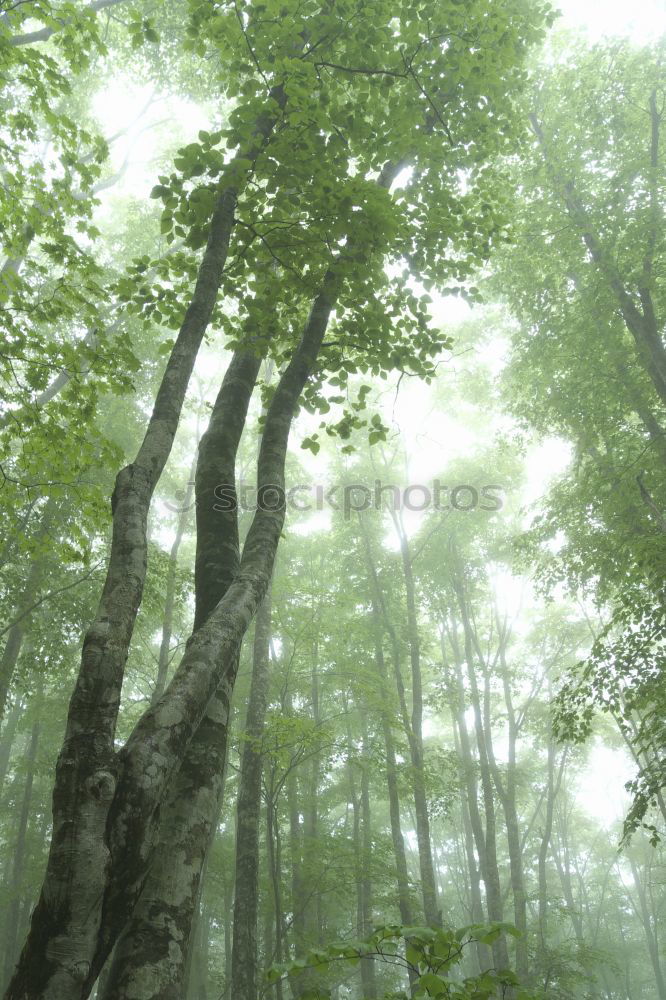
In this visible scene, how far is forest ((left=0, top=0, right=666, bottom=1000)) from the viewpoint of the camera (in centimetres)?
207

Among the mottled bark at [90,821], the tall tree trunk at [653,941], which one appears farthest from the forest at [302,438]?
the tall tree trunk at [653,941]

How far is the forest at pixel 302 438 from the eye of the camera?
2.07 meters

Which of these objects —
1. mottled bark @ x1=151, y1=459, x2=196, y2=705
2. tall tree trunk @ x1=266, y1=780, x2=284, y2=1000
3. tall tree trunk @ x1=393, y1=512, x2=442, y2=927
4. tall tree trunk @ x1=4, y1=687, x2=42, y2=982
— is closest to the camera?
tall tree trunk @ x1=266, y1=780, x2=284, y2=1000

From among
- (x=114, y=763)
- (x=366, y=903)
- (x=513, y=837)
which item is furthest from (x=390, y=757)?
(x=114, y=763)

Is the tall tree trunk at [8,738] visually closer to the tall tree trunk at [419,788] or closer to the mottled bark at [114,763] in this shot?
the tall tree trunk at [419,788]

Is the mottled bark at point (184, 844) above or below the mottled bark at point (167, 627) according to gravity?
below

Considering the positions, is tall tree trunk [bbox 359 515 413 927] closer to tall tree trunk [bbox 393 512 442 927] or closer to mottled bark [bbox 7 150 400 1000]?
tall tree trunk [bbox 393 512 442 927]

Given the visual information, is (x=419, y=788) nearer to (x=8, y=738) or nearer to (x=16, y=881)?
(x=16, y=881)

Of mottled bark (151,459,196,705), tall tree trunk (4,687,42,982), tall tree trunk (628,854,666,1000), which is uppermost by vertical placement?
mottled bark (151,459,196,705)

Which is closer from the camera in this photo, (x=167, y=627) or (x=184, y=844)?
(x=184, y=844)

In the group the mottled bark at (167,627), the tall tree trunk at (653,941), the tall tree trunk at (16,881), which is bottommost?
the tall tree trunk at (653,941)

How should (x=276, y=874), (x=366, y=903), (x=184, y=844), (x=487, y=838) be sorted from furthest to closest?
(x=366, y=903)
(x=487, y=838)
(x=276, y=874)
(x=184, y=844)

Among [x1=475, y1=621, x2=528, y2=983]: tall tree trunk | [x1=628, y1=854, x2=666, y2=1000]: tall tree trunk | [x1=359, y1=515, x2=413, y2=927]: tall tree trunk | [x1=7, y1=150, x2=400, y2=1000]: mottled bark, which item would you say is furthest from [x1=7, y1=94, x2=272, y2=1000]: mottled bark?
[x1=628, y1=854, x2=666, y2=1000]: tall tree trunk

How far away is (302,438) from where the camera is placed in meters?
10.5
